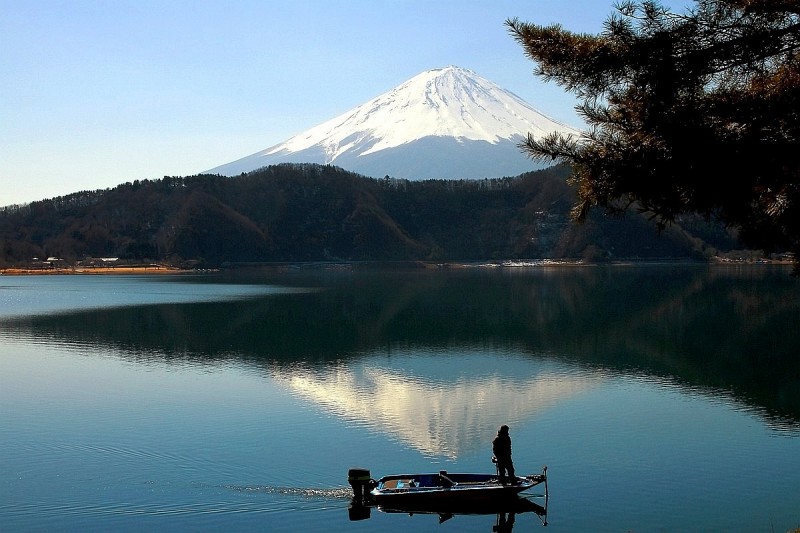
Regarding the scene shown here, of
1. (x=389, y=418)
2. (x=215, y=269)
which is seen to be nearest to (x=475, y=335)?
(x=389, y=418)

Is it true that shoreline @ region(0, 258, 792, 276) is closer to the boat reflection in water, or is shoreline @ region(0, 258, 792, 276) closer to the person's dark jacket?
the boat reflection in water

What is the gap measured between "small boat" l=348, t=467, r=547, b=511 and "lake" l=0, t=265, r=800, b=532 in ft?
1.37

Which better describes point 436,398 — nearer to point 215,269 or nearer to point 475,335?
point 475,335

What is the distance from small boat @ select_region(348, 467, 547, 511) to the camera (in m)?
18.6

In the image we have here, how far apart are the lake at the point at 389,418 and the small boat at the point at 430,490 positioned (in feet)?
1.37

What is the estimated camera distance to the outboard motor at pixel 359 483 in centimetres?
1898

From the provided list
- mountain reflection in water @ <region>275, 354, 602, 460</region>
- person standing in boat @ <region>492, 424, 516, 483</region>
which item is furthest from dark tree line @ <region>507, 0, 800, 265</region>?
mountain reflection in water @ <region>275, 354, 602, 460</region>

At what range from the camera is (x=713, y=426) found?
1050 inches

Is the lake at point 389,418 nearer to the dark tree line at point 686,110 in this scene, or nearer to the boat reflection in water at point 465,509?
the boat reflection in water at point 465,509

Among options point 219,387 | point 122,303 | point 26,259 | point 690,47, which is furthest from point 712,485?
point 26,259

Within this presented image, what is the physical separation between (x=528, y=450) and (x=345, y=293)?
7153 cm

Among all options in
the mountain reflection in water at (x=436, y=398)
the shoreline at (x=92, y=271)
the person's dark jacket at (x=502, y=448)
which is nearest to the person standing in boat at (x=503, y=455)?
the person's dark jacket at (x=502, y=448)

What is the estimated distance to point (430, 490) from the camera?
18.6 meters

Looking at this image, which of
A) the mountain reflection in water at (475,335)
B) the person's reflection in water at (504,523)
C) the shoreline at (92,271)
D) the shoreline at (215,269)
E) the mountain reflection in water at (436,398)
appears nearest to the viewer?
the person's reflection in water at (504,523)
